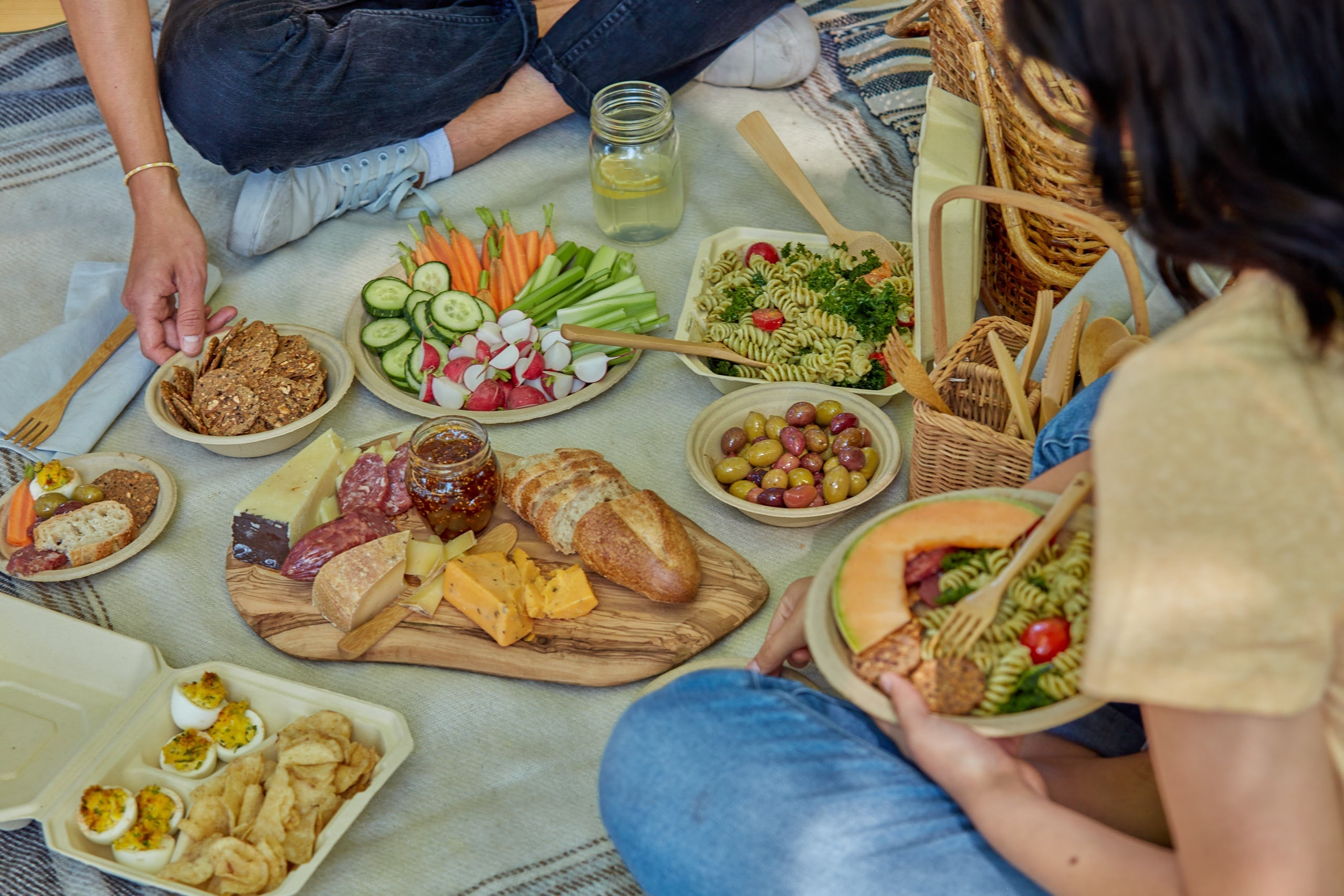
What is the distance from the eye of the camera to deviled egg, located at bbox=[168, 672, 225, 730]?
1.74 m

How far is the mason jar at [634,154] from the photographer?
2744 mm

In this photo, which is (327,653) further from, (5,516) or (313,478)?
(5,516)

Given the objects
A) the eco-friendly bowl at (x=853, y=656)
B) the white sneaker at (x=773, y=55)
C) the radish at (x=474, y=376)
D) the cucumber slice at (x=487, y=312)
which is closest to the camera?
the eco-friendly bowl at (x=853, y=656)

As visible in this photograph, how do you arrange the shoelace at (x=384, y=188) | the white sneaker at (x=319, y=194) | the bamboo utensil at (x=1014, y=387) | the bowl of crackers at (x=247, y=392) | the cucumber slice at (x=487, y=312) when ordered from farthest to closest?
the shoelace at (x=384, y=188) → the white sneaker at (x=319, y=194) → the cucumber slice at (x=487, y=312) → the bowl of crackers at (x=247, y=392) → the bamboo utensil at (x=1014, y=387)

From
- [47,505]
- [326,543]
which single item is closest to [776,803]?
[326,543]

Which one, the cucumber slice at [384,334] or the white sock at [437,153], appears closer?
the cucumber slice at [384,334]

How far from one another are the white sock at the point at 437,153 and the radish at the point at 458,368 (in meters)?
0.93

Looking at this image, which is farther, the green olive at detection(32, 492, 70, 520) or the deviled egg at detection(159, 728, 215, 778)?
the green olive at detection(32, 492, 70, 520)

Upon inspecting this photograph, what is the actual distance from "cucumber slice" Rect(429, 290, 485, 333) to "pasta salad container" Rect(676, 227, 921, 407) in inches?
18.5

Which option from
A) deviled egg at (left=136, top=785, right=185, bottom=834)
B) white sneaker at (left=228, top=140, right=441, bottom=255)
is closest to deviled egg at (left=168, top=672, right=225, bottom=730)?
deviled egg at (left=136, top=785, right=185, bottom=834)

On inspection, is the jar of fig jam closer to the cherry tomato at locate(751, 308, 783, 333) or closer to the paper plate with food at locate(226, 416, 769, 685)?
the paper plate with food at locate(226, 416, 769, 685)

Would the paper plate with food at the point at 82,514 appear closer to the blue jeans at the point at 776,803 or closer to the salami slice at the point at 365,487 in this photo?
the salami slice at the point at 365,487

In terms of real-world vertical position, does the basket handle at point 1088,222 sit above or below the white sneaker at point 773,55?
above

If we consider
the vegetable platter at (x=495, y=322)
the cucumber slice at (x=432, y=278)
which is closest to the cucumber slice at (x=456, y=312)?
the vegetable platter at (x=495, y=322)
